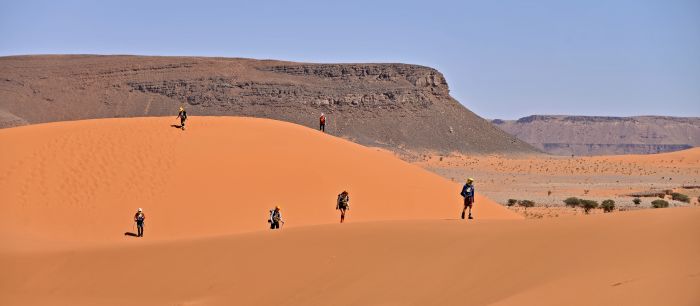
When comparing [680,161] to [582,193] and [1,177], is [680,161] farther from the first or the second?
[1,177]

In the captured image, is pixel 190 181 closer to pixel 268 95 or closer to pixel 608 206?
pixel 608 206

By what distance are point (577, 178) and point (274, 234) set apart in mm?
60768

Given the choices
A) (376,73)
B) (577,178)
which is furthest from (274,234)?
(376,73)

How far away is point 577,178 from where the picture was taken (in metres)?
75.2

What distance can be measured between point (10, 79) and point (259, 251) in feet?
414

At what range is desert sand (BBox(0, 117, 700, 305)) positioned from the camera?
41.3 ft

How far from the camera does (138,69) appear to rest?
13838cm

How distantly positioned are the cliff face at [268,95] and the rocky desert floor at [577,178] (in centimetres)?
1198

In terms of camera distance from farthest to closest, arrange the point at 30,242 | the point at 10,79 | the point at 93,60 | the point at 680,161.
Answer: the point at 93,60 → the point at 10,79 → the point at 680,161 → the point at 30,242

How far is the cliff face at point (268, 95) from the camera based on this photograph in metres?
122

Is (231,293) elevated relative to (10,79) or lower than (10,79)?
lower

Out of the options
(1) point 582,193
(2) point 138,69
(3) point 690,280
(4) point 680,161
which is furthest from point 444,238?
(2) point 138,69

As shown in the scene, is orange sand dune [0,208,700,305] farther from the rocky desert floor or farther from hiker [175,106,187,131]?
the rocky desert floor

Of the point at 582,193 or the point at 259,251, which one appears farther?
the point at 582,193
